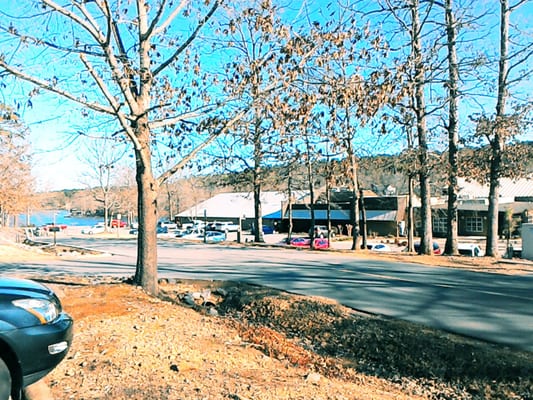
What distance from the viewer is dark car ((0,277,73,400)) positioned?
145 inches

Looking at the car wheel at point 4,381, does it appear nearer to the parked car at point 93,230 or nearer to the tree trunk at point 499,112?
the tree trunk at point 499,112

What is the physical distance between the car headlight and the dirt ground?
69 cm

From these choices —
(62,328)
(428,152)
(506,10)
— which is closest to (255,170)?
(428,152)

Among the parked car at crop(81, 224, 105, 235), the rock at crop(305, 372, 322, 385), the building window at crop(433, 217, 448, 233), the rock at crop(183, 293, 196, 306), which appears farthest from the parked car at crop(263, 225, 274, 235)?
the rock at crop(305, 372, 322, 385)

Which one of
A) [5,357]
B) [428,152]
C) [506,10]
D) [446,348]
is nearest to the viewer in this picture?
[5,357]

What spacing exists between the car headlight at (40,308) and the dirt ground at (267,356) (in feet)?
2.28

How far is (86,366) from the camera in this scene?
470 centimetres

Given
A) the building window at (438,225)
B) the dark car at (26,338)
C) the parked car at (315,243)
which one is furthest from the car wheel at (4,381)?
the building window at (438,225)

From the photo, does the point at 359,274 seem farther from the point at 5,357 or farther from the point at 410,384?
the point at 5,357

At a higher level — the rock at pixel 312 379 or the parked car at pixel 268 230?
the rock at pixel 312 379

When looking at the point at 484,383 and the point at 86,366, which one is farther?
the point at 484,383

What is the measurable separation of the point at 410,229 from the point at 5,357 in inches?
929

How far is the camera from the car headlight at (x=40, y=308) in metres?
3.92

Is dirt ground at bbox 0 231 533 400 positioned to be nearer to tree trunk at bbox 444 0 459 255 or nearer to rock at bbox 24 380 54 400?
rock at bbox 24 380 54 400
